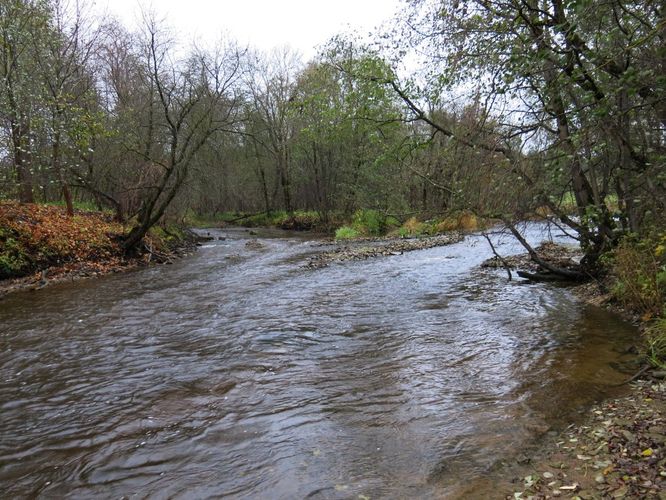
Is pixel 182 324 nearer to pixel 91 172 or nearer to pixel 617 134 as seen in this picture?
pixel 617 134

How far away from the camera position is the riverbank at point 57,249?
12664 millimetres

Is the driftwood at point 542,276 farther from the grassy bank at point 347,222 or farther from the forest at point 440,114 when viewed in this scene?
the grassy bank at point 347,222

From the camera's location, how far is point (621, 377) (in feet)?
17.3

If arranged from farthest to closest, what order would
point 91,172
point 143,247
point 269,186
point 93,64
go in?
point 269,186
point 93,64
point 91,172
point 143,247

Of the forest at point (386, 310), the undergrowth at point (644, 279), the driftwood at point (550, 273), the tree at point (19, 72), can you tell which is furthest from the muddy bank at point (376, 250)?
the undergrowth at point (644, 279)

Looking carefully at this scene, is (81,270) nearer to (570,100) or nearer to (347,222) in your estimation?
(570,100)

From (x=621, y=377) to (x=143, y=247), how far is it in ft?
55.5

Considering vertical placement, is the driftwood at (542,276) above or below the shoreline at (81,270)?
below

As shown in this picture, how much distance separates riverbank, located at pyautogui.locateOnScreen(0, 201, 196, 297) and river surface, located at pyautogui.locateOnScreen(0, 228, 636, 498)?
2108 mm

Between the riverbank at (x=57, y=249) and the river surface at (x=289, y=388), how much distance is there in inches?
83.0

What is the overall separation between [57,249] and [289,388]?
39.5 feet

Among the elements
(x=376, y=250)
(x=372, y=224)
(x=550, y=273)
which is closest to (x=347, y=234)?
(x=372, y=224)

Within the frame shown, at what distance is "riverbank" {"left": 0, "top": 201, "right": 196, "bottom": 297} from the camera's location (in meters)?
12.7

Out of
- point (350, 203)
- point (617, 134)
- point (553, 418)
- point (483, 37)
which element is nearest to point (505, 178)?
point (617, 134)
